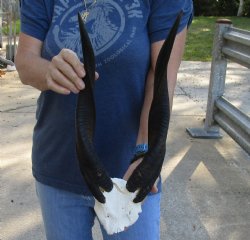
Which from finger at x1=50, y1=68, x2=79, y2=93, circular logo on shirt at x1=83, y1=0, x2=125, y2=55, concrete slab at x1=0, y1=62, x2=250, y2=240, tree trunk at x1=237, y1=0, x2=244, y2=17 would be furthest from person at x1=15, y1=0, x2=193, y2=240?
tree trunk at x1=237, y1=0, x2=244, y2=17

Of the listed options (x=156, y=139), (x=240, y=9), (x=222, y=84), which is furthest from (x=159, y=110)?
(x=240, y=9)

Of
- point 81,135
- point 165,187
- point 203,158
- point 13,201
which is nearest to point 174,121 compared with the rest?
point 203,158

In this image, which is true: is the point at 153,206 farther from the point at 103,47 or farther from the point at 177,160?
the point at 177,160

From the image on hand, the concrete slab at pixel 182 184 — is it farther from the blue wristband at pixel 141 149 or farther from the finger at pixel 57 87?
the finger at pixel 57 87

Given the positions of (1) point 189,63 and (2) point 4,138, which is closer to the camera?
(2) point 4,138

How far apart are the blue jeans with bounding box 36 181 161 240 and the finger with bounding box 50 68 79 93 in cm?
51

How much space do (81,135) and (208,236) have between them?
2.36 m

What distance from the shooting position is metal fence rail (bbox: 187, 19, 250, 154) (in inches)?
192

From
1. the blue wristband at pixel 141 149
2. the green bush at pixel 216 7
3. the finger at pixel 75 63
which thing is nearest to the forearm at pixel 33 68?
the finger at pixel 75 63

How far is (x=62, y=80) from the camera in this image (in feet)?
4.60

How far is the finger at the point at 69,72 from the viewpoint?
53.2 inches

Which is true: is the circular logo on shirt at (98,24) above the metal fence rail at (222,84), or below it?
above

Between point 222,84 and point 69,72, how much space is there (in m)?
4.32

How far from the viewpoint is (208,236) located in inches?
138
